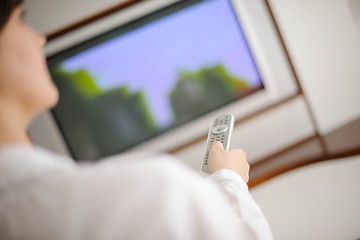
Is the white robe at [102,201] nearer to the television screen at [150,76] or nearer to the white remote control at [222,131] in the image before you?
the white remote control at [222,131]

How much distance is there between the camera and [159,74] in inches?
65.9

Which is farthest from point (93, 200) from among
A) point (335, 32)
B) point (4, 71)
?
point (335, 32)

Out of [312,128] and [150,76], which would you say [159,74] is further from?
[312,128]

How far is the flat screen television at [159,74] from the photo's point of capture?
1586mm

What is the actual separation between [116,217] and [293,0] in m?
1.54

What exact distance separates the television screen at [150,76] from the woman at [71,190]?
0.97m

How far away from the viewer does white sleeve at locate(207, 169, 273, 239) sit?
73 cm

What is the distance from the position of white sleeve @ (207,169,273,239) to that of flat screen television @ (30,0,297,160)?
848 millimetres

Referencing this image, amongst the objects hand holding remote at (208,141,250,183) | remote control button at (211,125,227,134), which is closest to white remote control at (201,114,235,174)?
remote control button at (211,125,227,134)

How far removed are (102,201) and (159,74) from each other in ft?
3.96

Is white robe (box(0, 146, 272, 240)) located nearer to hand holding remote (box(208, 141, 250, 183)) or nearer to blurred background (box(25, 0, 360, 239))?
hand holding remote (box(208, 141, 250, 183))

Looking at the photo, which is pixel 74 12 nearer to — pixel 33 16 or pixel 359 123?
pixel 33 16

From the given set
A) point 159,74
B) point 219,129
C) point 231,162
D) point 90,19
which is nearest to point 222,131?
point 219,129

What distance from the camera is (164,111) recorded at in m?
1.69
